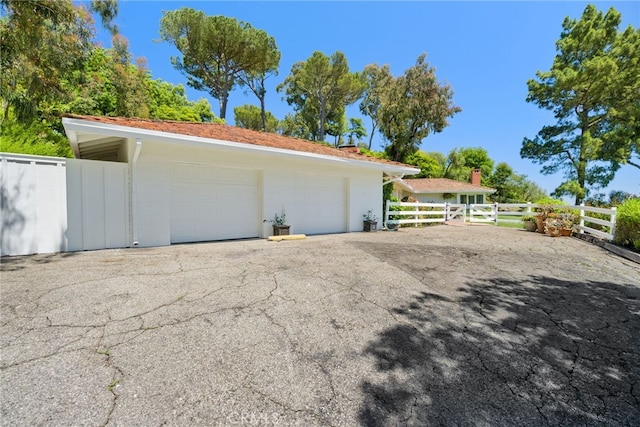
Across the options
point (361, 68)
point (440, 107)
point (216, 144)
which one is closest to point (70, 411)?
point (216, 144)

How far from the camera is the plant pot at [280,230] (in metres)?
8.55

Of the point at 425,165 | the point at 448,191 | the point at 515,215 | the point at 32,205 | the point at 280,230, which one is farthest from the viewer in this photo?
the point at 425,165

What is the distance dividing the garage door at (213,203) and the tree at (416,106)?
16.8m

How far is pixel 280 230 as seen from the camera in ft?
28.0

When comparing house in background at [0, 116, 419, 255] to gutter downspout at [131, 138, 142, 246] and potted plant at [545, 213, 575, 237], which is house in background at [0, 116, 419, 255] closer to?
gutter downspout at [131, 138, 142, 246]

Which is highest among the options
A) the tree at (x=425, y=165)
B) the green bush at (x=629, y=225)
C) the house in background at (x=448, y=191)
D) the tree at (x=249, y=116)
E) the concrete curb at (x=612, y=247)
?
the tree at (x=249, y=116)

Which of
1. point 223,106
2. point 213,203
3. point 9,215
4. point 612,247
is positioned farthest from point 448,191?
point 9,215

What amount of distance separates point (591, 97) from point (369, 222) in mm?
21275

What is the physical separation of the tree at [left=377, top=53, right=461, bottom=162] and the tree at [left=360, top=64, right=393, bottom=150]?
3.37ft

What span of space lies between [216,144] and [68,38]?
402cm

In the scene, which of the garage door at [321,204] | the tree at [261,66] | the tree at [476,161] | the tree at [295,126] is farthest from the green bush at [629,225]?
the tree at [476,161]

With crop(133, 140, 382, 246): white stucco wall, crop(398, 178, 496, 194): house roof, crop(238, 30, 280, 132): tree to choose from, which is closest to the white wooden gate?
crop(133, 140, 382, 246): white stucco wall

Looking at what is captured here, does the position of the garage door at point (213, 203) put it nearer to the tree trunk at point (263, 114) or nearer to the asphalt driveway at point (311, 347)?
the asphalt driveway at point (311, 347)

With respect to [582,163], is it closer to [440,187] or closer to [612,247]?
[440,187]
